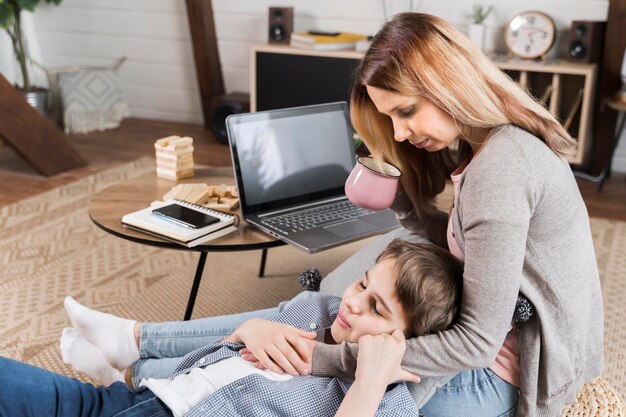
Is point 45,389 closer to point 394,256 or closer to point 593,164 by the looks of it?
point 394,256

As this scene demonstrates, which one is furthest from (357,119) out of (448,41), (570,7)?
(570,7)

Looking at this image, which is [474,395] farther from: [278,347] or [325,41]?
[325,41]

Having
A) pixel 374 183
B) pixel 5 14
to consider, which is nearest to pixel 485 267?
pixel 374 183

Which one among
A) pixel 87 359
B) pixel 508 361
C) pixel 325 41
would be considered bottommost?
pixel 87 359

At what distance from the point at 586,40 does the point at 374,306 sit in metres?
2.77

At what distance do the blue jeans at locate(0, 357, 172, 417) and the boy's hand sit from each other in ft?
1.17

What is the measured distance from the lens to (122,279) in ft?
8.59

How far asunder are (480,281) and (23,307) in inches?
69.0

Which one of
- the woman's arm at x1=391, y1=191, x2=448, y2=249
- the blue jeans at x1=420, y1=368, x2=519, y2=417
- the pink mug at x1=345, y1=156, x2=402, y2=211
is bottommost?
the blue jeans at x1=420, y1=368, x2=519, y2=417

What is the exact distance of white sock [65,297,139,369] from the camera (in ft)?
5.42

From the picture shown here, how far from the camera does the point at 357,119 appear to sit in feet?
4.92

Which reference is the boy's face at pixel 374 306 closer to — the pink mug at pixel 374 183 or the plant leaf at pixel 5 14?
the pink mug at pixel 374 183

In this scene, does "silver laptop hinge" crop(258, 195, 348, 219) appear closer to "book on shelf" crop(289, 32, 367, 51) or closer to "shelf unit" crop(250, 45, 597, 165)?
"shelf unit" crop(250, 45, 597, 165)

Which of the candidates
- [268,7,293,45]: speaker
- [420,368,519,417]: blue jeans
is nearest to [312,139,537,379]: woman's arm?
[420,368,519,417]: blue jeans
